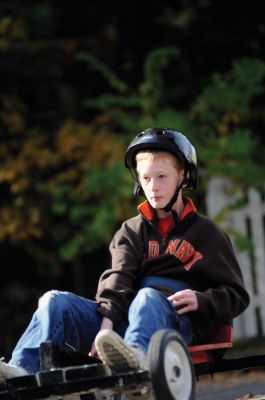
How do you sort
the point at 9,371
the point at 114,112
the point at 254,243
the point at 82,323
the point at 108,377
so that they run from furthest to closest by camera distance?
the point at 254,243 → the point at 114,112 → the point at 82,323 → the point at 9,371 → the point at 108,377

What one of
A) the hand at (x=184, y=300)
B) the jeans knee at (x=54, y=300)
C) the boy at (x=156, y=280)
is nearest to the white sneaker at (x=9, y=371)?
the boy at (x=156, y=280)

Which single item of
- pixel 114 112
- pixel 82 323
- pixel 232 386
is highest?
pixel 114 112

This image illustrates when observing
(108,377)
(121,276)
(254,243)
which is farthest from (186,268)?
(254,243)

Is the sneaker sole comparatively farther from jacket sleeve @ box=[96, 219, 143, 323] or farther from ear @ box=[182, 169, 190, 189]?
ear @ box=[182, 169, 190, 189]

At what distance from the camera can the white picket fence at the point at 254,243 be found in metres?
12.8

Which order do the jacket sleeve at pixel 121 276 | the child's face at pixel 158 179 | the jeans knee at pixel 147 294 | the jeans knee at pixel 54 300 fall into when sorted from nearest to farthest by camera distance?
the jeans knee at pixel 147 294, the jeans knee at pixel 54 300, the jacket sleeve at pixel 121 276, the child's face at pixel 158 179

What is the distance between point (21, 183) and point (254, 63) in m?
2.73

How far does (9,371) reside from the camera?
17.5 ft

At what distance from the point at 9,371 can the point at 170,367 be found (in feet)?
2.37

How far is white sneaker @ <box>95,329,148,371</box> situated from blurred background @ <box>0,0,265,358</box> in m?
6.54

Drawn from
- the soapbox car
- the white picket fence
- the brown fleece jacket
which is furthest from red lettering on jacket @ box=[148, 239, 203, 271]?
the white picket fence

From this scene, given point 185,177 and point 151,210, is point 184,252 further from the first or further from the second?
point 185,177

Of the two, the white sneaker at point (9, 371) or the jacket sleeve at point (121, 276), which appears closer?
the white sneaker at point (9, 371)

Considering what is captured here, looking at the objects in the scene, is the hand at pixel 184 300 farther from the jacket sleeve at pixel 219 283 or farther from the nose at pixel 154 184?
the nose at pixel 154 184
